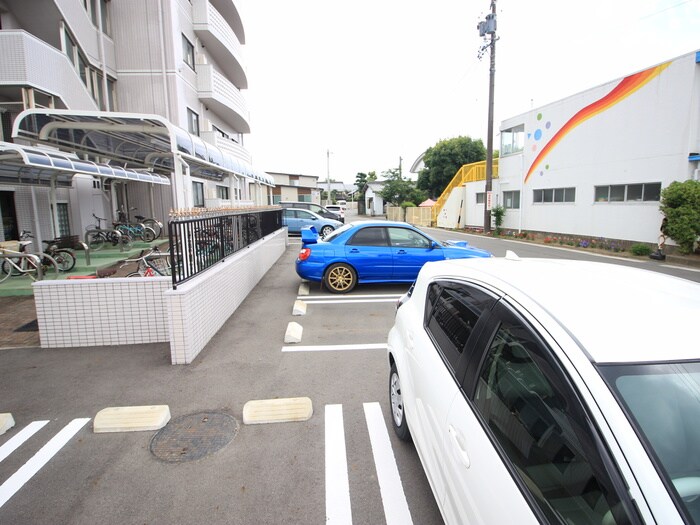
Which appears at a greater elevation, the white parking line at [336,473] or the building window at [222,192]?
the building window at [222,192]

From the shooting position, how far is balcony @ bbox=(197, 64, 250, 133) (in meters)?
17.6

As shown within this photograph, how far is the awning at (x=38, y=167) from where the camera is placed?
7.22m

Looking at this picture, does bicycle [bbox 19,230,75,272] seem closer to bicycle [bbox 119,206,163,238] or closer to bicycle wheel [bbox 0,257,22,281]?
bicycle wheel [bbox 0,257,22,281]

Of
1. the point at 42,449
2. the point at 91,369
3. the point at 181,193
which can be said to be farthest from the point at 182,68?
the point at 42,449

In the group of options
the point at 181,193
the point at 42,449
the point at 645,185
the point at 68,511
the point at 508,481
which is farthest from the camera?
the point at 645,185

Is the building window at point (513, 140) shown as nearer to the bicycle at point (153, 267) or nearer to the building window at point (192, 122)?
the building window at point (192, 122)

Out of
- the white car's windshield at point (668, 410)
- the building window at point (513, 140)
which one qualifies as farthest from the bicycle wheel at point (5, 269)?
the building window at point (513, 140)

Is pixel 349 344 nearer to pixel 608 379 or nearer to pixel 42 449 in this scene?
pixel 42 449

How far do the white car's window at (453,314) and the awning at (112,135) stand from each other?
5738mm

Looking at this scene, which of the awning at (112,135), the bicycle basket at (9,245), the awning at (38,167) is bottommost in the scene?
the bicycle basket at (9,245)

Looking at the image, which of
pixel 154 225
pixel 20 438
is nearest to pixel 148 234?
pixel 154 225

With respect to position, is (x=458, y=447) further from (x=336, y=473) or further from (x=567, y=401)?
(x=336, y=473)

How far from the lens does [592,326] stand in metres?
→ 1.47

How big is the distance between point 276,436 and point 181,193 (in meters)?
5.05
